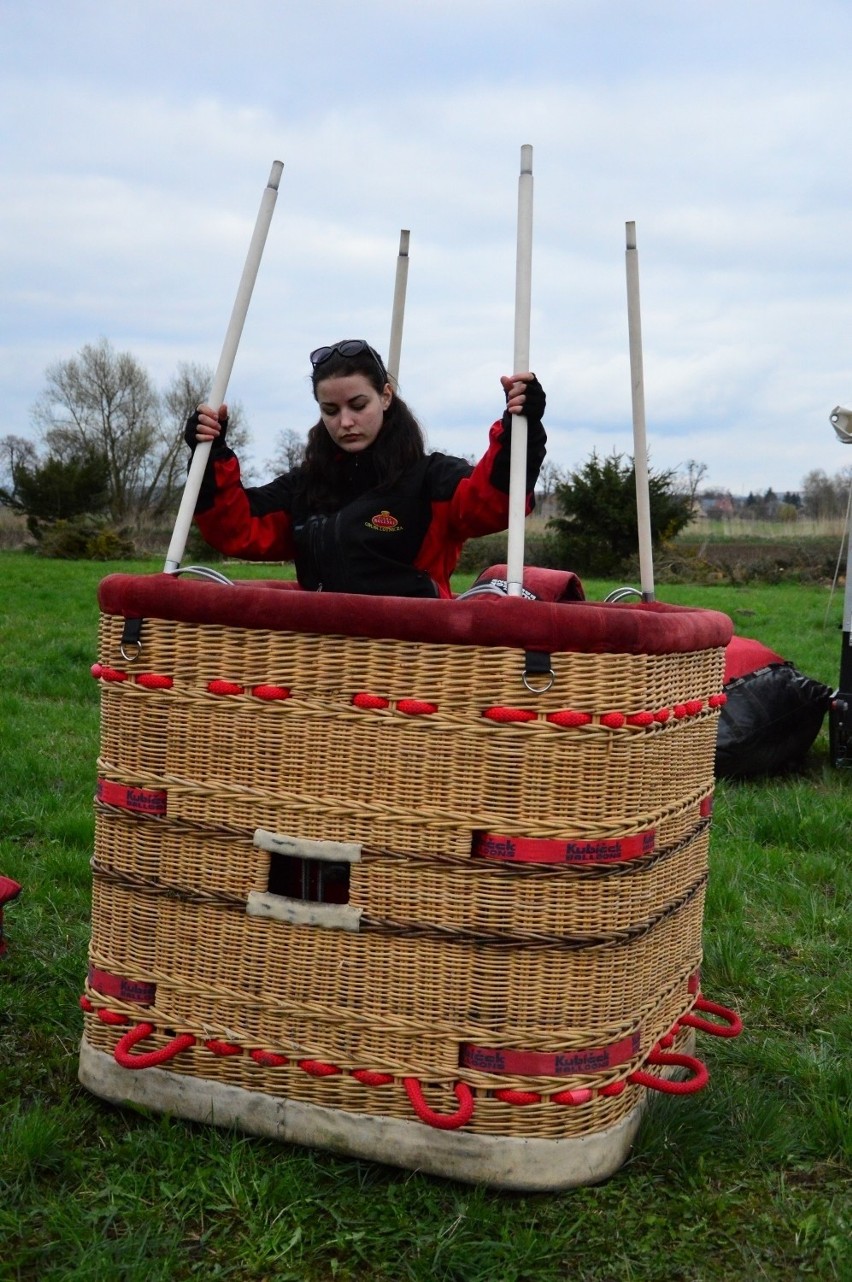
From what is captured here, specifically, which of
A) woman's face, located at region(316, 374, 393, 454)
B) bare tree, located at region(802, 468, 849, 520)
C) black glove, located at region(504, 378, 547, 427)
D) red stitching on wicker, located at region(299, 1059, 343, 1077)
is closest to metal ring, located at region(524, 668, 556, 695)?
black glove, located at region(504, 378, 547, 427)

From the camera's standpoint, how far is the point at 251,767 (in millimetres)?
2492

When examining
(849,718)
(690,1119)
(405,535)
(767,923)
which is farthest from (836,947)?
(849,718)

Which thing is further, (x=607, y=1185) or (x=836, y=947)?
(x=836, y=947)

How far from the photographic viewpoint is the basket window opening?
103 inches

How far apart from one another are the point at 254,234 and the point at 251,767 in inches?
50.2

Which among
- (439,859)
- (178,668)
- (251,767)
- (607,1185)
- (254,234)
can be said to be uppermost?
(254,234)

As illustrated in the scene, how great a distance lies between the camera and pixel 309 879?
2.66 meters

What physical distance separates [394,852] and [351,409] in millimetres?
1385

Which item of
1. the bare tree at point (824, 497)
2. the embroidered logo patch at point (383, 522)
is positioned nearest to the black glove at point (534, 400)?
the embroidered logo patch at point (383, 522)

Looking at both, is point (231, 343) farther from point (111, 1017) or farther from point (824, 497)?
point (824, 497)

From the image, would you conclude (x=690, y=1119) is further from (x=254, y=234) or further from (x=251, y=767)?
(x=254, y=234)

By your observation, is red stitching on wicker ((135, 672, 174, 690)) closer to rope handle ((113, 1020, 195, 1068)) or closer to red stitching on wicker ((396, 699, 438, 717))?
red stitching on wicker ((396, 699, 438, 717))

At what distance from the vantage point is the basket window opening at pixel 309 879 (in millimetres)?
2623

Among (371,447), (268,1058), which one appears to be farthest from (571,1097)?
(371,447)
